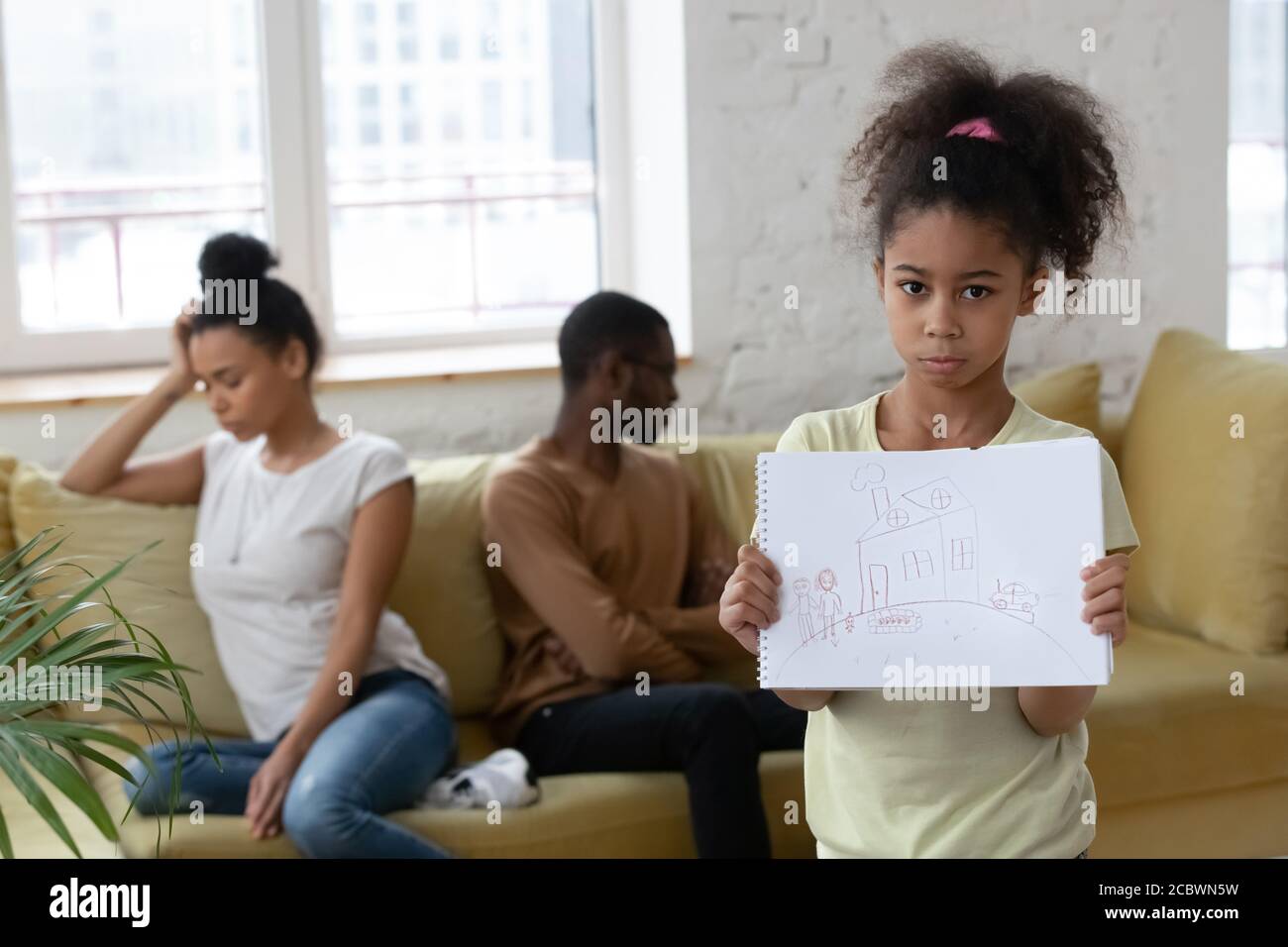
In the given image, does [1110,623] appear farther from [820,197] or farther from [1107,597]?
[820,197]

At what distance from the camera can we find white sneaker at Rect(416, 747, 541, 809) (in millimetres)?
2068

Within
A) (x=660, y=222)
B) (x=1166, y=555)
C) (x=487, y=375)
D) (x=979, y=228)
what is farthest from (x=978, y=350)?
(x=660, y=222)

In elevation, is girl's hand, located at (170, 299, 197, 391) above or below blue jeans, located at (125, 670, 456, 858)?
above

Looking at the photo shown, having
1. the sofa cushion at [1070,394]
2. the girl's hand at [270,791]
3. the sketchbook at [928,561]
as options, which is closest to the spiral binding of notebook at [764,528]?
the sketchbook at [928,561]

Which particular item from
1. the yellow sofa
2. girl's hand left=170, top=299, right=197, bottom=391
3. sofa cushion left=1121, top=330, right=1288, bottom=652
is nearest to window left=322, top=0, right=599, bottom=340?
the yellow sofa

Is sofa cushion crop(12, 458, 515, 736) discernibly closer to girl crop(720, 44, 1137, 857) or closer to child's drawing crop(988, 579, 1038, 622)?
girl crop(720, 44, 1137, 857)

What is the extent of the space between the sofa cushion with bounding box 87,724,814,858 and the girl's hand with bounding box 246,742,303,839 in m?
0.02

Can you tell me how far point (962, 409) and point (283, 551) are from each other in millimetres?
1267

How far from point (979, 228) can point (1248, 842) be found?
5.40 ft

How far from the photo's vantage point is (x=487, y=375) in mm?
2969

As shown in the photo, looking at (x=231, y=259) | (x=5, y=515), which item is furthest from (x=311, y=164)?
(x=5, y=515)

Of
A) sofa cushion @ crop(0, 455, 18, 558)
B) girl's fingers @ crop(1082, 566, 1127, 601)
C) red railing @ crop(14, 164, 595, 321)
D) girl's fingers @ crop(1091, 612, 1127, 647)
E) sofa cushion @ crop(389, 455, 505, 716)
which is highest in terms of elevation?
red railing @ crop(14, 164, 595, 321)

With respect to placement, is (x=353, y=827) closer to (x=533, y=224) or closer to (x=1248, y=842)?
(x=1248, y=842)

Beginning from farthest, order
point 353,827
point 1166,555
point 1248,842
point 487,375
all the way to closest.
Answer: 1. point 487,375
2. point 1166,555
3. point 1248,842
4. point 353,827
